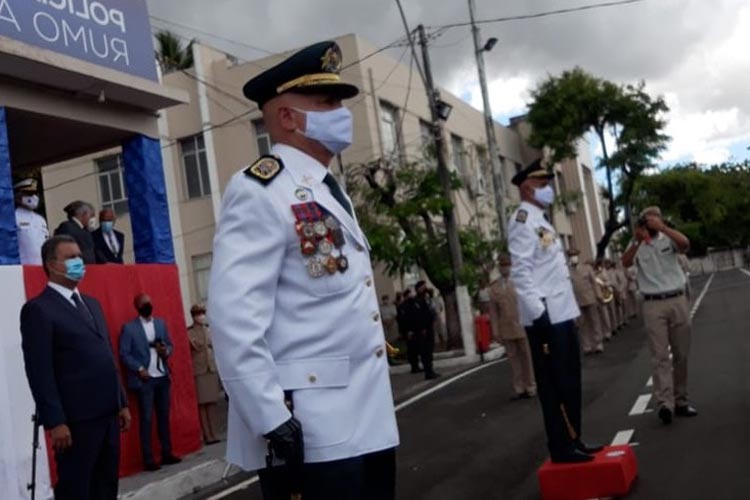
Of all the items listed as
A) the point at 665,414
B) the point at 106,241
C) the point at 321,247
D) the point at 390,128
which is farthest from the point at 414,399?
the point at 390,128

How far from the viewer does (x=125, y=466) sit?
10914 millimetres

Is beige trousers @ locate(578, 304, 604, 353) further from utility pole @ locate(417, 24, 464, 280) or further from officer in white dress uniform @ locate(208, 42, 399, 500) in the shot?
officer in white dress uniform @ locate(208, 42, 399, 500)

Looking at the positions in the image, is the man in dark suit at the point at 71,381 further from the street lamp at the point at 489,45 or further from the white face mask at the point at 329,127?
the street lamp at the point at 489,45

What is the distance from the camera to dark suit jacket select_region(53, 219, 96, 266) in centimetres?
1065

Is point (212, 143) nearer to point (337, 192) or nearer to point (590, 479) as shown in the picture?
point (590, 479)

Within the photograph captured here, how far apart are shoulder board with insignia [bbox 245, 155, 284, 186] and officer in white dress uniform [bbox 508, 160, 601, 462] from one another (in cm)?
371

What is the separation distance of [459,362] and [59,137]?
11107 mm

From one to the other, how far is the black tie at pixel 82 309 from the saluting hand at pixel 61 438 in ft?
2.59

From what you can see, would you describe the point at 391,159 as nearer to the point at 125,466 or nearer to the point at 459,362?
the point at 459,362

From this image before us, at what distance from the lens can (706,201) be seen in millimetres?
77312

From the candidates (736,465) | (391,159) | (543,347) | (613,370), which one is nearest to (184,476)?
(543,347)

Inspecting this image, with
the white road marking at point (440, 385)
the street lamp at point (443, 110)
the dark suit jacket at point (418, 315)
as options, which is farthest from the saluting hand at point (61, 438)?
the street lamp at point (443, 110)

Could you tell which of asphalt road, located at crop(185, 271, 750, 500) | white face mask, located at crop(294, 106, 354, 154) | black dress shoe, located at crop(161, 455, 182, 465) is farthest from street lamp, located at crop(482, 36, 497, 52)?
white face mask, located at crop(294, 106, 354, 154)

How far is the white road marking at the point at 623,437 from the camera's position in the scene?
27.6 feet
